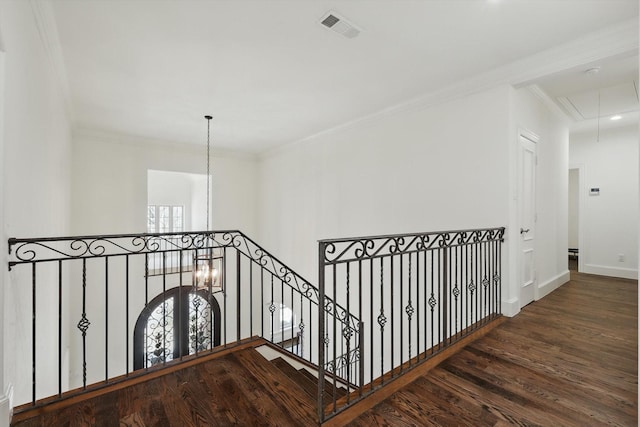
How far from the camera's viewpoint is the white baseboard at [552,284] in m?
4.08

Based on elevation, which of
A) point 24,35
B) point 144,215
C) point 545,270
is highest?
point 24,35

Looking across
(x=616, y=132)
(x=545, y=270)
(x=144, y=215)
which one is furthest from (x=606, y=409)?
(x=144, y=215)

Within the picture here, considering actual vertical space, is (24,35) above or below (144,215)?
above

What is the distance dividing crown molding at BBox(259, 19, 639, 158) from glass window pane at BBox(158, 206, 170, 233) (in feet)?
20.9

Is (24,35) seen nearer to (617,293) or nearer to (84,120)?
(84,120)

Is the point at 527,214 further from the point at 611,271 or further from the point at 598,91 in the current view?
Result: the point at 611,271

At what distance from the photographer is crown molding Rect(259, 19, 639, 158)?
2.59 meters

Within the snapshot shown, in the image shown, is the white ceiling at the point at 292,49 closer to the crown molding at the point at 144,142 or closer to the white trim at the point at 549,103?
the white trim at the point at 549,103

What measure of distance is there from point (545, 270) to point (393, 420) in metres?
3.69

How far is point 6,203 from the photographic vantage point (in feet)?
5.79

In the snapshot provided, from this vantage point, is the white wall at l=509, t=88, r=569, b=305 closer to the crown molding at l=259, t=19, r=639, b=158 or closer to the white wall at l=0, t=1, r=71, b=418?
the crown molding at l=259, t=19, r=639, b=158

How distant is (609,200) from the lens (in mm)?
5344

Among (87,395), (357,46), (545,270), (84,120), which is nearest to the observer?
(87,395)

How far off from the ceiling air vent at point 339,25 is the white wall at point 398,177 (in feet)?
5.86
